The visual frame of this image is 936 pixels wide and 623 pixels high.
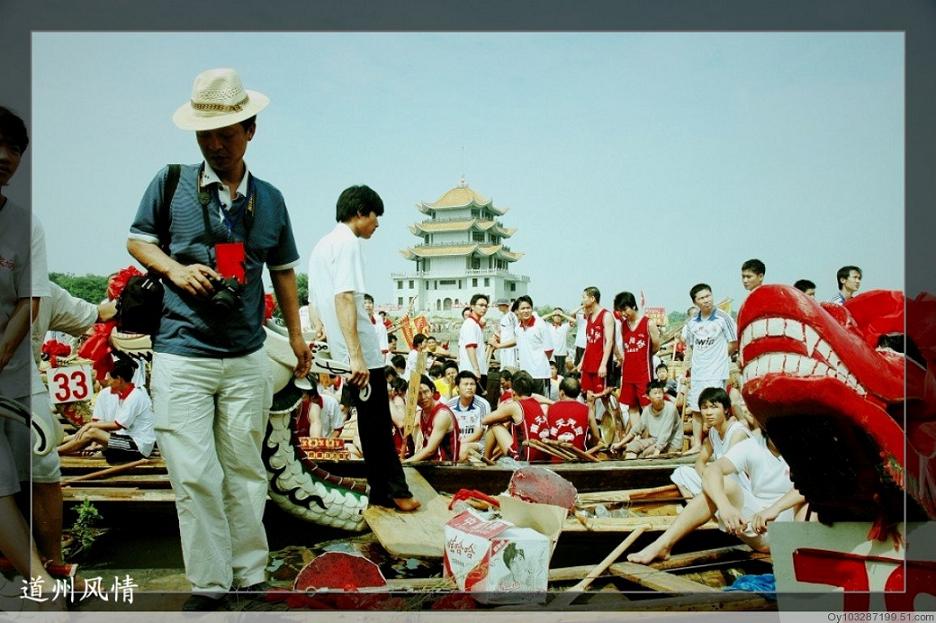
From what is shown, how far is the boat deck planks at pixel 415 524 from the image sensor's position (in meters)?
4.05

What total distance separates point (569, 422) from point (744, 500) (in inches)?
36.0

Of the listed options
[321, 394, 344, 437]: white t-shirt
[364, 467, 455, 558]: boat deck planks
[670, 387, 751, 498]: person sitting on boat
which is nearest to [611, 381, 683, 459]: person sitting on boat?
[670, 387, 751, 498]: person sitting on boat

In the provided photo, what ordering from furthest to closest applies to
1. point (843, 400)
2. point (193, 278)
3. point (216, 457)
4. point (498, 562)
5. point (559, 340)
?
Result: point (559, 340), point (498, 562), point (216, 457), point (193, 278), point (843, 400)

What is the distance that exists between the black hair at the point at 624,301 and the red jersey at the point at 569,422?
1.75 ft

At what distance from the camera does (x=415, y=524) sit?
413 cm

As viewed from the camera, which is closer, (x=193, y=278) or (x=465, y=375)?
(x=193, y=278)

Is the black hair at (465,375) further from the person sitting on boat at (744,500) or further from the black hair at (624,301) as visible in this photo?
the person sitting on boat at (744,500)

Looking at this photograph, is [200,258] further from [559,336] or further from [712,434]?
[712,434]

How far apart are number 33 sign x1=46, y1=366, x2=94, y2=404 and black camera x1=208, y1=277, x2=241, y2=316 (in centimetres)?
92

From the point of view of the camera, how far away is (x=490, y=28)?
4090 millimetres

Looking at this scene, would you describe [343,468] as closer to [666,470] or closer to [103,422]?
[103,422]

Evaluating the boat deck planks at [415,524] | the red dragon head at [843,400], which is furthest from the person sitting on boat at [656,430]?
the boat deck planks at [415,524]

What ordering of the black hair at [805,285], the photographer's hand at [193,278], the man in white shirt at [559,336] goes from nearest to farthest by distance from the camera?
1. the photographer's hand at [193,278]
2. the black hair at [805,285]
3. the man in white shirt at [559,336]

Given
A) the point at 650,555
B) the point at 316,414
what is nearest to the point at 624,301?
the point at 650,555
